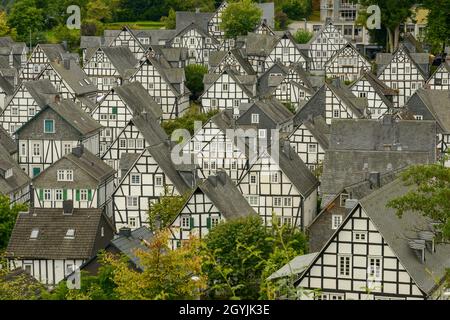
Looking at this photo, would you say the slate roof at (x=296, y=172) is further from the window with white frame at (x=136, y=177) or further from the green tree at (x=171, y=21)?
the green tree at (x=171, y=21)

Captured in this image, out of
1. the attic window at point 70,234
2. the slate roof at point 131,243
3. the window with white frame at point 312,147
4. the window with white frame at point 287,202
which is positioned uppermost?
the slate roof at point 131,243

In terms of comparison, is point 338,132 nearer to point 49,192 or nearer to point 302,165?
point 302,165

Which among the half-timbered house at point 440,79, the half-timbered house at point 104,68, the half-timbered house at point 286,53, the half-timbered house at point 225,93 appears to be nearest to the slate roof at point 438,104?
the half-timbered house at point 440,79

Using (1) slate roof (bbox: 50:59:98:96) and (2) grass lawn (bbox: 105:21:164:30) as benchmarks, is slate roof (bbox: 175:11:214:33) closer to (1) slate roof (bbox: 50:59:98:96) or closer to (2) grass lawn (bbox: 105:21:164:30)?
(2) grass lawn (bbox: 105:21:164:30)

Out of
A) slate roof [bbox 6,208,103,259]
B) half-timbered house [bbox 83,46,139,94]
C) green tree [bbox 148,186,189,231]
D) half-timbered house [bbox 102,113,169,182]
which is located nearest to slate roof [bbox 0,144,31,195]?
half-timbered house [bbox 102,113,169,182]

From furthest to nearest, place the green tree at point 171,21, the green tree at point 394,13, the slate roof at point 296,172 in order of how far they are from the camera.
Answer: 1. the green tree at point 171,21
2. the green tree at point 394,13
3. the slate roof at point 296,172
